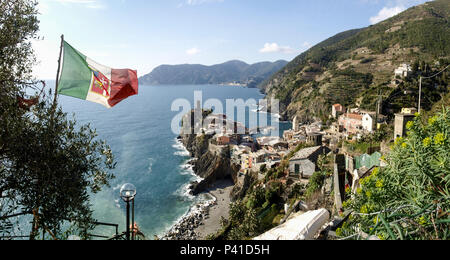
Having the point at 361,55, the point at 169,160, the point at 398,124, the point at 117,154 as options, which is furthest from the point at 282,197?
the point at 361,55

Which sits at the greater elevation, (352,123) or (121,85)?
(121,85)

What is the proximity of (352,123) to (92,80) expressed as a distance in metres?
40.8

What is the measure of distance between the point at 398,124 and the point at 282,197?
10956 mm

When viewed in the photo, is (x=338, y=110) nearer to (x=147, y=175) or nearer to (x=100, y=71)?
(x=147, y=175)

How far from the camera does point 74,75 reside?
5.91 m

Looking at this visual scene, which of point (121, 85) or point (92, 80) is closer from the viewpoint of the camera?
point (92, 80)

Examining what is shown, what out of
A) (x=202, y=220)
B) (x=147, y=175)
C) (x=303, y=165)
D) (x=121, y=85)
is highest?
(x=121, y=85)

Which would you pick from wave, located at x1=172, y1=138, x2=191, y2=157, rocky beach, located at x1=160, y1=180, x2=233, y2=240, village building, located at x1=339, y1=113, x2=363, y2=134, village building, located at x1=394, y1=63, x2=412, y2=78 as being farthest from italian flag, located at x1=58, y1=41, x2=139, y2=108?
village building, located at x1=394, y1=63, x2=412, y2=78

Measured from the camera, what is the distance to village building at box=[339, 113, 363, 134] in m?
38.3

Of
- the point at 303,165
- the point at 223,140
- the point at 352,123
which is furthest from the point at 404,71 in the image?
the point at 303,165

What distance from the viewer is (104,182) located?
617 centimetres

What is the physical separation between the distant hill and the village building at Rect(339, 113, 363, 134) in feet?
17.2
